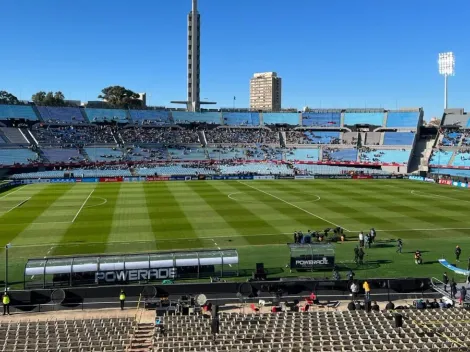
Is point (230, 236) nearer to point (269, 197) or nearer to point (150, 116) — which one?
point (269, 197)

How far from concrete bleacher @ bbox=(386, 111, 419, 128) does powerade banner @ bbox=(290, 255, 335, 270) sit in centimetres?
9545

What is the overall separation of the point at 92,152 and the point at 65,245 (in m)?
71.1

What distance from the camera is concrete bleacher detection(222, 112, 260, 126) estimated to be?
132250 mm

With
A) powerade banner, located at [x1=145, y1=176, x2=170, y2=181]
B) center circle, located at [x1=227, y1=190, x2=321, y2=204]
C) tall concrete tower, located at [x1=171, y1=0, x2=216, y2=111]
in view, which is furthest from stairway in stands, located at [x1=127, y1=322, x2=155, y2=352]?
tall concrete tower, located at [x1=171, y1=0, x2=216, y2=111]

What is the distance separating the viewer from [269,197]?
61656 mm

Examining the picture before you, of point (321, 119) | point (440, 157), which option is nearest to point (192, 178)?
point (440, 157)

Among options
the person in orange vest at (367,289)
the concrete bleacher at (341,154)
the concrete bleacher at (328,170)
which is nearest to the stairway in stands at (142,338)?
the person in orange vest at (367,289)

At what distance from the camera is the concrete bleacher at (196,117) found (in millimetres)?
129000

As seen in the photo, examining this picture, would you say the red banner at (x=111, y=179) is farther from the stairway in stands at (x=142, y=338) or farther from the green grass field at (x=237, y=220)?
Result: the stairway in stands at (x=142, y=338)

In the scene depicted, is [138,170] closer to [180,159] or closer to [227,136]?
[180,159]

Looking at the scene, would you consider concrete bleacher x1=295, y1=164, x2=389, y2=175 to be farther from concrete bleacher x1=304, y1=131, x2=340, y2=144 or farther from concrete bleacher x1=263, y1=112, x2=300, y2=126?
concrete bleacher x1=263, y1=112, x2=300, y2=126

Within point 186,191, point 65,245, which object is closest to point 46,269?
point 65,245

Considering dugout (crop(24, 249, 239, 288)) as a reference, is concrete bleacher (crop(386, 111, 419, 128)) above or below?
above

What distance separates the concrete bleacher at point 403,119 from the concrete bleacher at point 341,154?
16.2 meters
